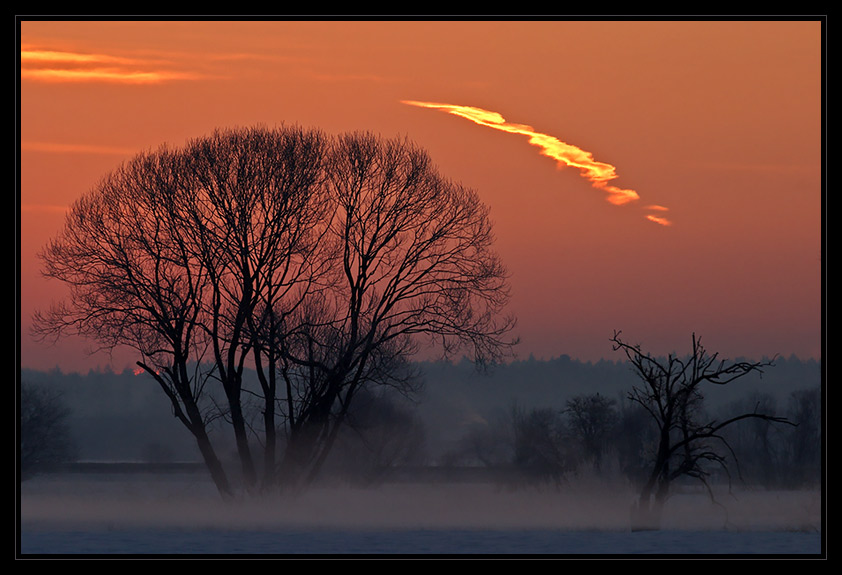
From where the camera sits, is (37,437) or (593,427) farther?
(37,437)

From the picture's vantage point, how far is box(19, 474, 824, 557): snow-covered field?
968 inches

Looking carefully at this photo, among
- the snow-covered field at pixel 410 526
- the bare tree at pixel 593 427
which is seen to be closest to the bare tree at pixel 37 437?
the snow-covered field at pixel 410 526

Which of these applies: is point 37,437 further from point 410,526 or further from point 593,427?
point 410,526

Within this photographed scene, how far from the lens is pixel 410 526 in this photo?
31.4 m

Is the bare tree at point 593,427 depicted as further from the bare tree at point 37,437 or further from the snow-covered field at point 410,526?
the bare tree at point 37,437

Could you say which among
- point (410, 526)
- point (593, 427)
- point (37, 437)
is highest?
point (410, 526)

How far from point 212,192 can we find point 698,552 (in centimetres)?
1856

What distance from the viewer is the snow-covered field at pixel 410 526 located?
24578 mm

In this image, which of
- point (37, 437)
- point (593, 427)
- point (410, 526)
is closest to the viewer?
point (410, 526)

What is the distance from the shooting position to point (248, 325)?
114 ft

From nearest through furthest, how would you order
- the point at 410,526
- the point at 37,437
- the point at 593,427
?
the point at 410,526 < the point at 593,427 < the point at 37,437

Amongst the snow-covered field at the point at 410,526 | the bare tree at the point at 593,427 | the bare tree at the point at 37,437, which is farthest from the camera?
the bare tree at the point at 37,437

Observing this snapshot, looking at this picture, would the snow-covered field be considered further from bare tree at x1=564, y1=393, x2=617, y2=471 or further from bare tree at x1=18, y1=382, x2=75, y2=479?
bare tree at x1=18, y1=382, x2=75, y2=479

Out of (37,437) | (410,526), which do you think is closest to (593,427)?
(410,526)
